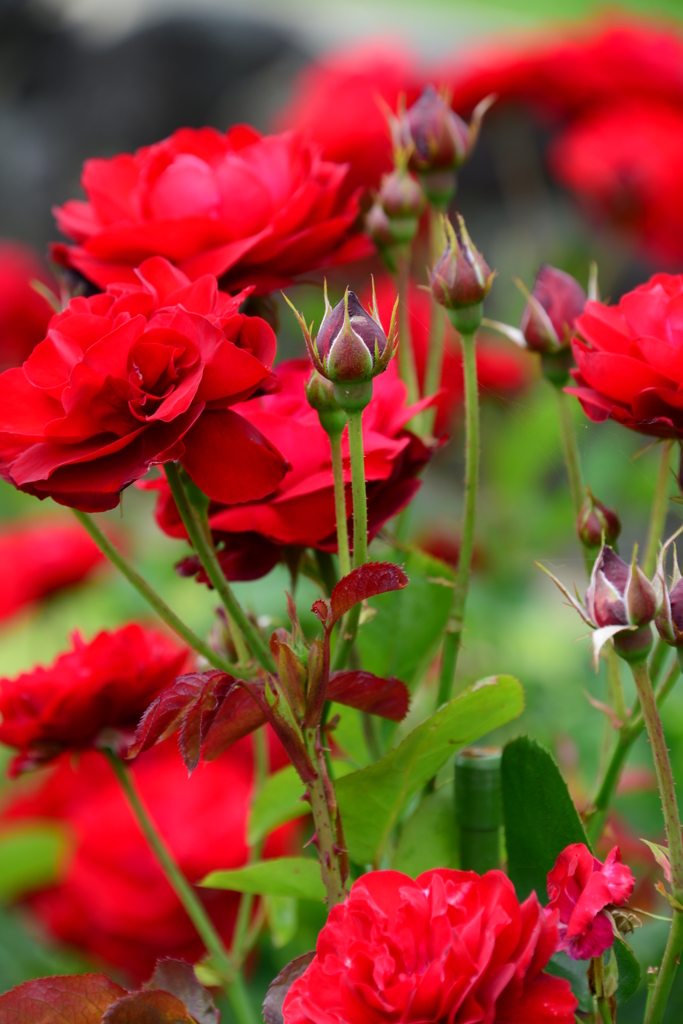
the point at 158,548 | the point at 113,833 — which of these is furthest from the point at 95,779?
the point at 158,548

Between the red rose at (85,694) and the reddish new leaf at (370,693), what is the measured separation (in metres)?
0.13

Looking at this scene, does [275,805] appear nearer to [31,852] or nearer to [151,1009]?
[151,1009]

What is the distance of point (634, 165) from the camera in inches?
45.4

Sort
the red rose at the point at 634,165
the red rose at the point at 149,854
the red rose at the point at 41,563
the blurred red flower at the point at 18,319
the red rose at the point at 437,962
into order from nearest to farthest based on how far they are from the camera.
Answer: the red rose at the point at 437,962
the red rose at the point at 149,854
the red rose at the point at 41,563
the red rose at the point at 634,165
the blurred red flower at the point at 18,319

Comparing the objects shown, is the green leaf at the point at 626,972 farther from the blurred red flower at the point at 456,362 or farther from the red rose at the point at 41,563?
the red rose at the point at 41,563

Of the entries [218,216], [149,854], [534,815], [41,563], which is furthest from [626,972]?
[41,563]

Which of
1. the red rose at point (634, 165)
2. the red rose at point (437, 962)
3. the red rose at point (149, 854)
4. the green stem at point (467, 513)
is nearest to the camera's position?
the red rose at point (437, 962)

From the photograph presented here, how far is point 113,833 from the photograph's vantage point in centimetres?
72

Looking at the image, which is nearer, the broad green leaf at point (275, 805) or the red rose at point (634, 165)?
the broad green leaf at point (275, 805)

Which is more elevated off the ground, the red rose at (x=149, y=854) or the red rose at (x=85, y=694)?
the red rose at (x=85, y=694)

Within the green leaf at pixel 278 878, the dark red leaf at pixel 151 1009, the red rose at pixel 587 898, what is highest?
the red rose at pixel 587 898

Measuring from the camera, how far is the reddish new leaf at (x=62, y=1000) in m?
0.32

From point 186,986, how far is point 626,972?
136mm

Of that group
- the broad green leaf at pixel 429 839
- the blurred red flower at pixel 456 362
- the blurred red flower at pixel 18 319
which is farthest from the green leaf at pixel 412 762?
the blurred red flower at pixel 18 319
